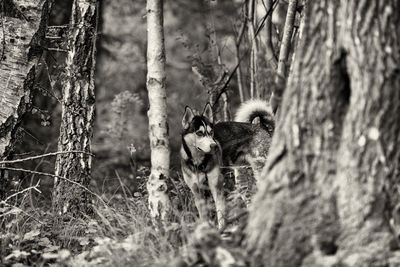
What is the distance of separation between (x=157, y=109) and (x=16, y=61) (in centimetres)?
161

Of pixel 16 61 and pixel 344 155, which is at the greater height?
pixel 16 61

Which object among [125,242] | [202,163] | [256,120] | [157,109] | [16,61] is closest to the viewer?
[125,242]

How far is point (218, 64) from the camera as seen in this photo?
10477 millimetres

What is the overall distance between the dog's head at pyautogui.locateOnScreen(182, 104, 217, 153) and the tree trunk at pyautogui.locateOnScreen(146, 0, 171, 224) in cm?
158

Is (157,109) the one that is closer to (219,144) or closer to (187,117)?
(187,117)

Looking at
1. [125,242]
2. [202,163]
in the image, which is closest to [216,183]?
[202,163]

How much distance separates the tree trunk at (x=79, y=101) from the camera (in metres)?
7.04

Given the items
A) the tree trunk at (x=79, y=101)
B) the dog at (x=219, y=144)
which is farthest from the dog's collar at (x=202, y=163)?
the tree trunk at (x=79, y=101)

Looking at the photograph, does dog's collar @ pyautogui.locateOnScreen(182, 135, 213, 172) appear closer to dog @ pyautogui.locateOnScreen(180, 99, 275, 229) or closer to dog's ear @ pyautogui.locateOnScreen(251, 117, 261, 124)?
dog @ pyautogui.locateOnScreen(180, 99, 275, 229)

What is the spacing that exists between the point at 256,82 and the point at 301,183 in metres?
6.67

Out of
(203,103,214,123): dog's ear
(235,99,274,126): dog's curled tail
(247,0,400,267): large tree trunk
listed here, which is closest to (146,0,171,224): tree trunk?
(203,103,214,123): dog's ear

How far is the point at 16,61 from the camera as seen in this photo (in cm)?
642

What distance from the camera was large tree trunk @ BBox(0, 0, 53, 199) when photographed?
251 inches

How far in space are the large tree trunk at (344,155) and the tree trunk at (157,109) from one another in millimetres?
2312
